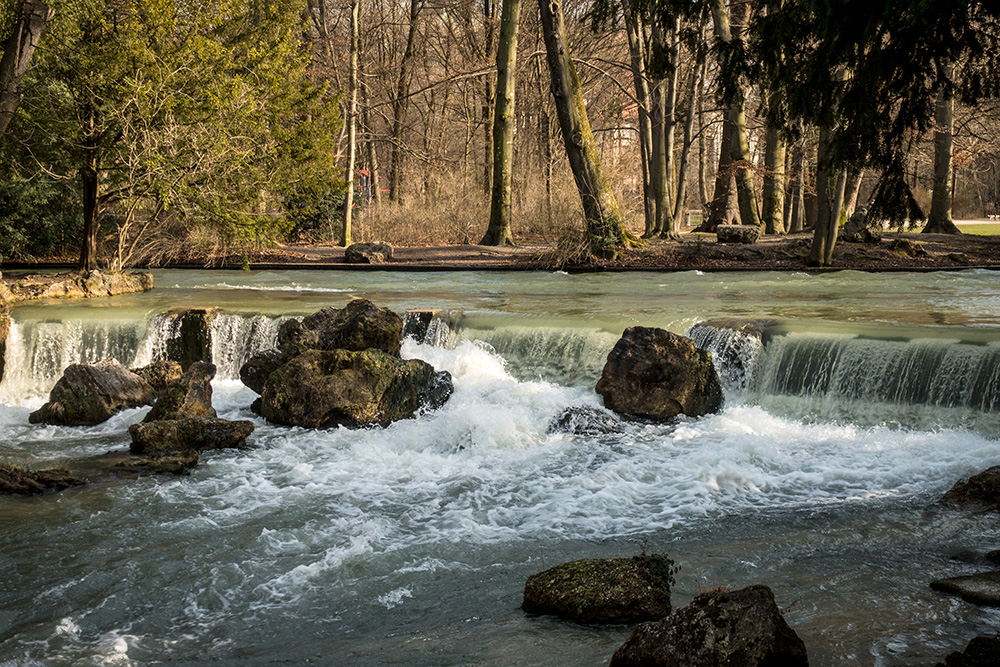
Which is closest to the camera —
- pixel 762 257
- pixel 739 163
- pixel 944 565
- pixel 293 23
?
pixel 944 565

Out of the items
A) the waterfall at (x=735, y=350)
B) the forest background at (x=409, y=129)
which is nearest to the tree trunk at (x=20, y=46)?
the forest background at (x=409, y=129)

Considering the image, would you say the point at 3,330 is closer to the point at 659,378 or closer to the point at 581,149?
the point at 659,378

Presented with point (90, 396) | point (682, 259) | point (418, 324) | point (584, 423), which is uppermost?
point (682, 259)

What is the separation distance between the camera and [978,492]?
736cm

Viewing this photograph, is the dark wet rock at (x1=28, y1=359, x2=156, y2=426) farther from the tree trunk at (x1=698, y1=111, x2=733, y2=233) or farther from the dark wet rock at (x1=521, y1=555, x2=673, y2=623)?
the tree trunk at (x1=698, y1=111, x2=733, y2=233)

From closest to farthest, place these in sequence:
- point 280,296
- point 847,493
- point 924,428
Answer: point 847,493, point 924,428, point 280,296

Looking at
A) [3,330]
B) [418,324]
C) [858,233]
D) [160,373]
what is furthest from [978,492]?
[858,233]

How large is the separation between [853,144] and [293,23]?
13.4 metres

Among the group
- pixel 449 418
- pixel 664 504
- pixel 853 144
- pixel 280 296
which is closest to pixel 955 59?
pixel 853 144

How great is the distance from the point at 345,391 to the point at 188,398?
170 cm

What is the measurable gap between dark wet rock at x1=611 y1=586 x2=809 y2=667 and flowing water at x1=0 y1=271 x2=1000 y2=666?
41 cm

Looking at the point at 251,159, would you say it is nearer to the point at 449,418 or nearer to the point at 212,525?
the point at 449,418

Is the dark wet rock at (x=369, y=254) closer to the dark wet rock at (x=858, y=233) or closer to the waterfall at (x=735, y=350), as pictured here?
the dark wet rock at (x=858, y=233)

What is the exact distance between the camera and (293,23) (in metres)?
18.6
